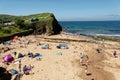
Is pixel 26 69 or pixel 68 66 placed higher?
pixel 26 69

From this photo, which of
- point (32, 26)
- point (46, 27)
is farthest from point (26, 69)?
point (46, 27)

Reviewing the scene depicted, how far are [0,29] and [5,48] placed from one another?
17.2 m

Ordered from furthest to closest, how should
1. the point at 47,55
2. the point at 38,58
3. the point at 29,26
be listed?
the point at 29,26 < the point at 47,55 < the point at 38,58

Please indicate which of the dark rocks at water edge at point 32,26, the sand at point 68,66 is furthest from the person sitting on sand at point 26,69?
the dark rocks at water edge at point 32,26

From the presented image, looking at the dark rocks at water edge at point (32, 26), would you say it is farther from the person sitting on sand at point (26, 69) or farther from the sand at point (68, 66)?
the person sitting on sand at point (26, 69)

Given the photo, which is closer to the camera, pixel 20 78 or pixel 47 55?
pixel 20 78

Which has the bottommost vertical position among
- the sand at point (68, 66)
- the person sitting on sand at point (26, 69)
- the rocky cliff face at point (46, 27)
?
the sand at point (68, 66)

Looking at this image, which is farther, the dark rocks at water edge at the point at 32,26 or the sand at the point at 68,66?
the dark rocks at water edge at the point at 32,26

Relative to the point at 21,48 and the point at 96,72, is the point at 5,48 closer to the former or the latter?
the point at 21,48

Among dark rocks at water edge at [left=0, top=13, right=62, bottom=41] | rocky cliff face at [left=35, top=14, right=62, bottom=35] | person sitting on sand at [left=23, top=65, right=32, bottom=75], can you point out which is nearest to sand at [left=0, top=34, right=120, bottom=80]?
person sitting on sand at [left=23, top=65, right=32, bottom=75]

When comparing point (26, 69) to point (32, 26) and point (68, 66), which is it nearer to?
point (68, 66)

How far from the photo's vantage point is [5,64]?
109 ft

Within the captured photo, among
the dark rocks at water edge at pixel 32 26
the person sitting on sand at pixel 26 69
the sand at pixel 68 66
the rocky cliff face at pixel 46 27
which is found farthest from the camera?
the rocky cliff face at pixel 46 27

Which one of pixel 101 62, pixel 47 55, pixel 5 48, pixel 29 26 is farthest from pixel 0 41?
pixel 101 62
